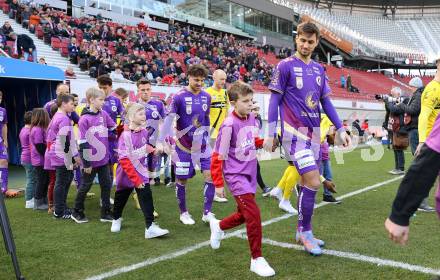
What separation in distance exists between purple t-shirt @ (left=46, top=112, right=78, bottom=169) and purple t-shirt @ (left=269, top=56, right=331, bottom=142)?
10.3 feet

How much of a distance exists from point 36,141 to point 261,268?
4524mm

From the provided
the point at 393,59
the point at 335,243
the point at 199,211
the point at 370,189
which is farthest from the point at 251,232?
the point at 393,59

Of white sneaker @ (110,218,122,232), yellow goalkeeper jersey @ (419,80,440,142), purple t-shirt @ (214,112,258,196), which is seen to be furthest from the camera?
white sneaker @ (110,218,122,232)

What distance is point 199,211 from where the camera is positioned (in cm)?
617

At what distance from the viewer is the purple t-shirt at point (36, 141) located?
644 cm

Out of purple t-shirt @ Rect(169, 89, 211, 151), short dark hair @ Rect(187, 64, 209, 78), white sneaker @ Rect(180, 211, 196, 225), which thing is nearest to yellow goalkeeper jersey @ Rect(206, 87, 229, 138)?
purple t-shirt @ Rect(169, 89, 211, 151)

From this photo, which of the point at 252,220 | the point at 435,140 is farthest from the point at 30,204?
the point at 435,140

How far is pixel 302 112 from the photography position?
4.25 meters

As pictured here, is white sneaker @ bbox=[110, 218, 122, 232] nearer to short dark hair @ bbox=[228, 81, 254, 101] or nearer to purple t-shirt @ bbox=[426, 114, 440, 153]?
short dark hair @ bbox=[228, 81, 254, 101]

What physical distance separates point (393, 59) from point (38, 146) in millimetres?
57861

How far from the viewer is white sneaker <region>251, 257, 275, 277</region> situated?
11.3 ft

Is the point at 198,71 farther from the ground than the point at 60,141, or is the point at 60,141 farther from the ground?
the point at 198,71

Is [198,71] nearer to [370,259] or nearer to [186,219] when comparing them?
[186,219]

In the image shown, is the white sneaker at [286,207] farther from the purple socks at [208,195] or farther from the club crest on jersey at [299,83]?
the club crest on jersey at [299,83]
